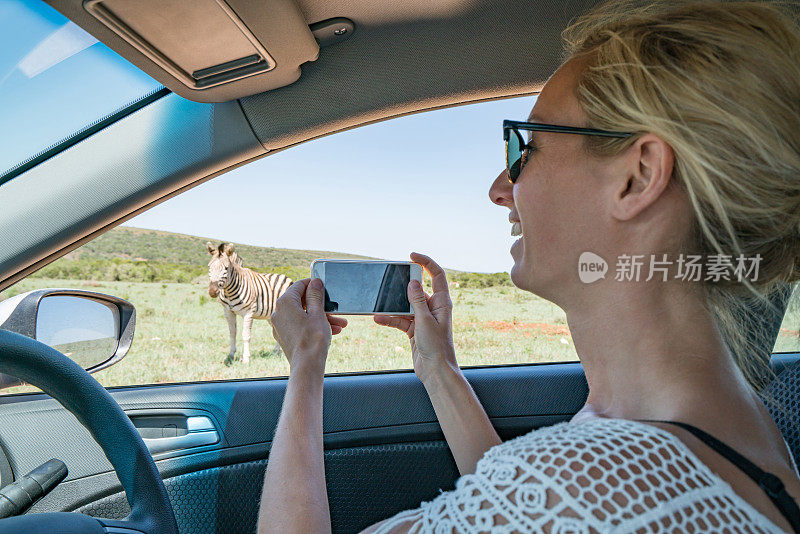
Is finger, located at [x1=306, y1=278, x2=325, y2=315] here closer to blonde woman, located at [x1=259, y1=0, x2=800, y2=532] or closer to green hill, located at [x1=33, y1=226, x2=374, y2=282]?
blonde woman, located at [x1=259, y1=0, x2=800, y2=532]

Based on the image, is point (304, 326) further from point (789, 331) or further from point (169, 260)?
point (169, 260)

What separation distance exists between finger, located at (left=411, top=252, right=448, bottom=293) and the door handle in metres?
1.00

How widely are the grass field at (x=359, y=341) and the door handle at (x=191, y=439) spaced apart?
265 mm

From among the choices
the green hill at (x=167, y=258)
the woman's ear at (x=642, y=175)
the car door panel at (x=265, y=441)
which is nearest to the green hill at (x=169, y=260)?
the green hill at (x=167, y=258)

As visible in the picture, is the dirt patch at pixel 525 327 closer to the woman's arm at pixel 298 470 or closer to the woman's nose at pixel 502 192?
the woman's nose at pixel 502 192

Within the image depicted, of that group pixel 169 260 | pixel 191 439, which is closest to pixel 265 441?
pixel 191 439

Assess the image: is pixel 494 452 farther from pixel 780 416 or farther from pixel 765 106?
pixel 780 416

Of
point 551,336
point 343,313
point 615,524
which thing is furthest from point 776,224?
point 551,336

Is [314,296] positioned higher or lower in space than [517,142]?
lower

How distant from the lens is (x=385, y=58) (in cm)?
199

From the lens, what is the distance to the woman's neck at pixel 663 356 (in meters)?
0.97

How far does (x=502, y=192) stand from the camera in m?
1.44

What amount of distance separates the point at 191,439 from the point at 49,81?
125cm

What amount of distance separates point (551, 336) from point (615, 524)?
2385mm
